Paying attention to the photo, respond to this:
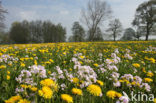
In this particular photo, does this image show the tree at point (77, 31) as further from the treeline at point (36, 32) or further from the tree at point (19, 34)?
the tree at point (19, 34)

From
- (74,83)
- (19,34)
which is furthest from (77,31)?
(74,83)

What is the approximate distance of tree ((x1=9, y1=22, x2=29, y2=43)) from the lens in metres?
48.7

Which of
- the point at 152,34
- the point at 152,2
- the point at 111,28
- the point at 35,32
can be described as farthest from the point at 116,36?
the point at 35,32

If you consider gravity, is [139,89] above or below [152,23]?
below

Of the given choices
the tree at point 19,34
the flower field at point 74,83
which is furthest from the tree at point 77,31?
the flower field at point 74,83

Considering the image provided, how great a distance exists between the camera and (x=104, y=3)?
32906 millimetres

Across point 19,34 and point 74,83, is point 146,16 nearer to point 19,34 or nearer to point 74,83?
point 74,83

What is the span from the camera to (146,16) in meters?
31.5

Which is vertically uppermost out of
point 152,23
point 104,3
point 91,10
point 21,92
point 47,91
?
point 104,3

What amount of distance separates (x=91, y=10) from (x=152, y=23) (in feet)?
55.5

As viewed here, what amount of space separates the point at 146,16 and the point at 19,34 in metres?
47.0

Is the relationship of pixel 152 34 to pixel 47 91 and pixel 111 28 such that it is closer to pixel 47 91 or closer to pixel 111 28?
pixel 111 28

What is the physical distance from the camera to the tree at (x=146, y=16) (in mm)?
30487

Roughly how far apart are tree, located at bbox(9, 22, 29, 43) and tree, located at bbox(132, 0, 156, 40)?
42.3 metres
